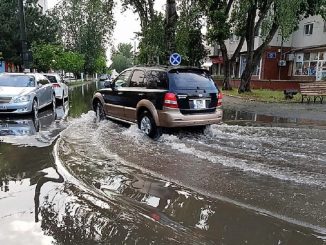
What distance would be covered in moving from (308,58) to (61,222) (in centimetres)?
3571

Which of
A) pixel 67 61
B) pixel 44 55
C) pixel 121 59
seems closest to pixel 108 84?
pixel 44 55

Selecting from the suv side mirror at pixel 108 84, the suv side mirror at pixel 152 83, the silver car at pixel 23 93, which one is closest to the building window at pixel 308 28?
the silver car at pixel 23 93

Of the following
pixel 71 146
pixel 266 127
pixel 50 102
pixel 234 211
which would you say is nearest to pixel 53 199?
pixel 234 211

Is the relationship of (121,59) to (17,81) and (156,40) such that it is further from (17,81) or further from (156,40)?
(17,81)

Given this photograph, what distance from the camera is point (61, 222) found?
4.39 meters

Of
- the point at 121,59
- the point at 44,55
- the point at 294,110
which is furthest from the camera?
the point at 121,59

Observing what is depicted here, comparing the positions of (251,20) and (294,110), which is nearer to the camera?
(294,110)

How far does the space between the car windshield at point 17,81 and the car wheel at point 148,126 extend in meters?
5.89

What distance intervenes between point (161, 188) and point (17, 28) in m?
40.0

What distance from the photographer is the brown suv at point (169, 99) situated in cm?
886

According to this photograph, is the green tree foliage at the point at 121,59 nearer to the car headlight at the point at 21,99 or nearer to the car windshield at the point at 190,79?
the car headlight at the point at 21,99

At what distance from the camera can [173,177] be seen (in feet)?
20.2

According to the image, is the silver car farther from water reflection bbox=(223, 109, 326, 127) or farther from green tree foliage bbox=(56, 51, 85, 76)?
green tree foliage bbox=(56, 51, 85, 76)

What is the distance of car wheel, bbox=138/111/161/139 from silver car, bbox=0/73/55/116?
4.67m
